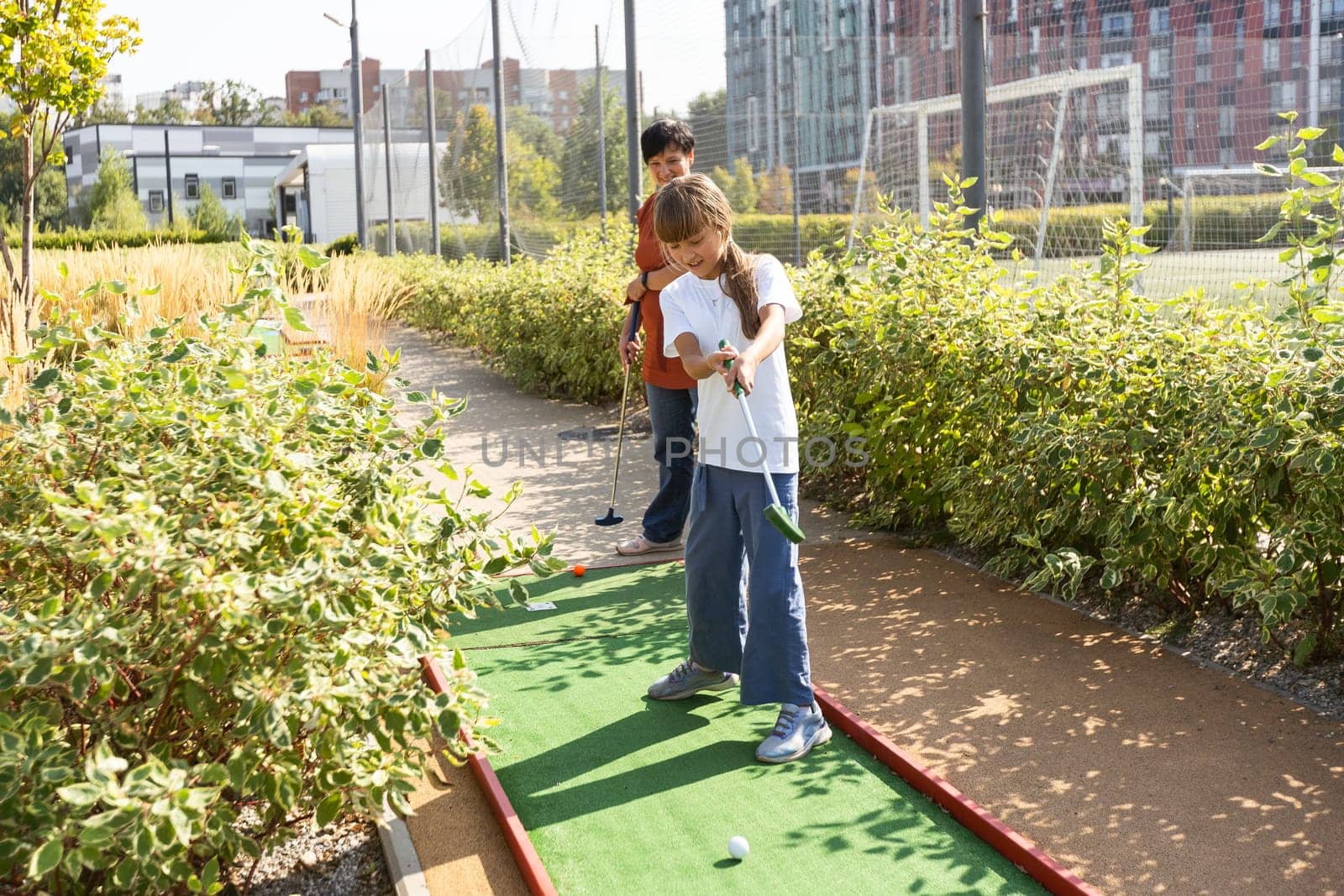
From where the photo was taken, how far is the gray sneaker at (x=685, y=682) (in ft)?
12.6

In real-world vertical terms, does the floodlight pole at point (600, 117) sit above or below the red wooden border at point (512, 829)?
above

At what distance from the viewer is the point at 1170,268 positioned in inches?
337

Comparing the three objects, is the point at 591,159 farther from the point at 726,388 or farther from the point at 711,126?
the point at 726,388

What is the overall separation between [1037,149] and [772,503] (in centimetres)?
719

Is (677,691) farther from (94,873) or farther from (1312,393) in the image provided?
(1312,393)

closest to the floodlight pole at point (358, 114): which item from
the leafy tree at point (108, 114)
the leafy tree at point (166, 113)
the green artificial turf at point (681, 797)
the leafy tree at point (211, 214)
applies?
the green artificial turf at point (681, 797)

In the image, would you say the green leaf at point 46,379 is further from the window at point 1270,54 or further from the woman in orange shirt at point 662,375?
the window at point 1270,54

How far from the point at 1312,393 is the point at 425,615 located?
8.21ft

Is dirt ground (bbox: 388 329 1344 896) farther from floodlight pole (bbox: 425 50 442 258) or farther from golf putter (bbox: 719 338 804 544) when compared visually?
floodlight pole (bbox: 425 50 442 258)

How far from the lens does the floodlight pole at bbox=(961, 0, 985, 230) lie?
20.5 feet

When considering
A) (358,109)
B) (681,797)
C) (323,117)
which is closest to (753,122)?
(681,797)

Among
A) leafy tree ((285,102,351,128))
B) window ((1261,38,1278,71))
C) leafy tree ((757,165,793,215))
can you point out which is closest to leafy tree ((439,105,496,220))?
leafy tree ((757,165,793,215))

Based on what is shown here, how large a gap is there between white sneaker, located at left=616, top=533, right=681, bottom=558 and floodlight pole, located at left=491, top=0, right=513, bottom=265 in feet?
29.9

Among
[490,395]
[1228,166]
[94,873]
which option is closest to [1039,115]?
[1228,166]
